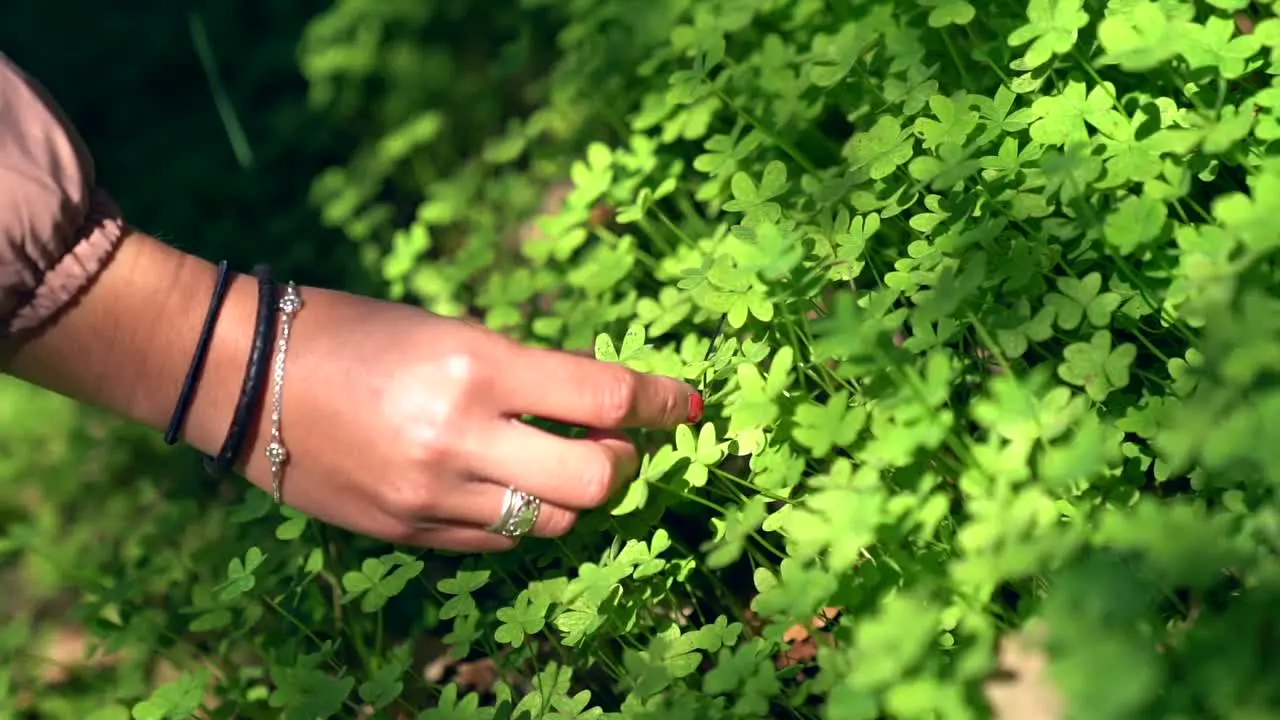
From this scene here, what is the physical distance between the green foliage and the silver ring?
0.37 ft

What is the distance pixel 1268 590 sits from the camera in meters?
1.17

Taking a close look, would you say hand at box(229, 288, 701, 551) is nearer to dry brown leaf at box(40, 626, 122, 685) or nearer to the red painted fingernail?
the red painted fingernail

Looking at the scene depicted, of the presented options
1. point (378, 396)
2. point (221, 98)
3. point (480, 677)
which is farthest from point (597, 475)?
point (221, 98)

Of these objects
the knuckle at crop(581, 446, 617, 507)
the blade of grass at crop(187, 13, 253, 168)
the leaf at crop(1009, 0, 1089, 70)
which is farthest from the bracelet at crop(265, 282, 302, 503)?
the blade of grass at crop(187, 13, 253, 168)

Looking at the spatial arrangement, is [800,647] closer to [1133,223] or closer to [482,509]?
[482,509]

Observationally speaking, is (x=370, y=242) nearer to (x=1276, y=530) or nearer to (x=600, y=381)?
(x=600, y=381)

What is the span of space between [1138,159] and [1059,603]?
0.78 metres

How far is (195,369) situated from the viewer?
1.80 metres

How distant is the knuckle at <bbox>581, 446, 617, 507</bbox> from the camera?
1.63 m

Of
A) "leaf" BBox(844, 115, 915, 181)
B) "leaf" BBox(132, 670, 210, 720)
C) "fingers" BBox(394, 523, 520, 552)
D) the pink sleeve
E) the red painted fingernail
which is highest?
the pink sleeve

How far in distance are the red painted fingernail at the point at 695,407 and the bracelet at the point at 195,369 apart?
71 cm

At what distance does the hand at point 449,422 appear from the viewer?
1617 mm

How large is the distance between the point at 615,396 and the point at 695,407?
0.55 ft

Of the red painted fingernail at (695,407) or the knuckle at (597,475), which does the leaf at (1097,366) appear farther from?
the knuckle at (597,475)
